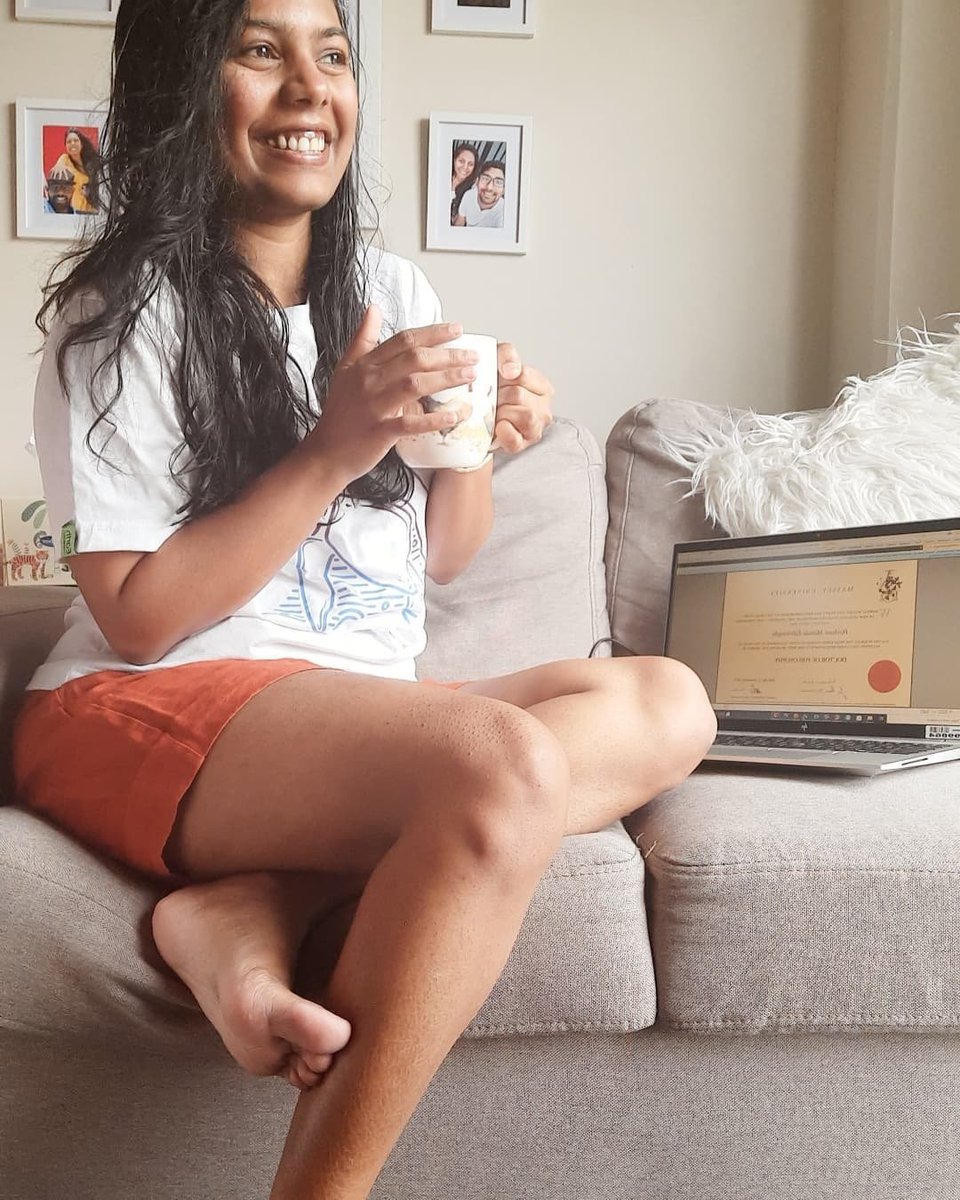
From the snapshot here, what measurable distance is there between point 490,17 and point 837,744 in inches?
61.7

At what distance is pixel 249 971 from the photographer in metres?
0.80

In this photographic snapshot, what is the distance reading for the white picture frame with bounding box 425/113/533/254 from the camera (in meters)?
2.18

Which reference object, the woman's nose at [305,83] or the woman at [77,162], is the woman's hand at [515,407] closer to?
the woman's nose at [305,83]

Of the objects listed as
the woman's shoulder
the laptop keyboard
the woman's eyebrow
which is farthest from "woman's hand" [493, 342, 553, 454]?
the laptop keyboard

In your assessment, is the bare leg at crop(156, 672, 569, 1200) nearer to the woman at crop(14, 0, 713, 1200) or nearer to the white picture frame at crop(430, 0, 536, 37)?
the woman at crop(14, 0, 713, 1200)

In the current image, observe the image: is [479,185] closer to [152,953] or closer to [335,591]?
[335,591]

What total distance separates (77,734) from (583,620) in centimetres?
82

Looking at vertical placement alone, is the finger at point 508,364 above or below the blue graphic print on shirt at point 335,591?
above

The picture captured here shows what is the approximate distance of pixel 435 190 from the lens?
218 centimetres

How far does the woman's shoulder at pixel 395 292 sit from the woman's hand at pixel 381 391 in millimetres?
349

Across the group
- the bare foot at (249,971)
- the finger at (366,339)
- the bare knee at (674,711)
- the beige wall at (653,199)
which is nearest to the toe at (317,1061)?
the bare foot at (249,971)

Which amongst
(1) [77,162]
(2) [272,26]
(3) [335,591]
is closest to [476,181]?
(1) [77,162]

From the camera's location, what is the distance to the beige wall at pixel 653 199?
2184mm

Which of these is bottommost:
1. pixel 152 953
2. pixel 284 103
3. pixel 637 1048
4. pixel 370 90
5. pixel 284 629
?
pixel 637 1048
